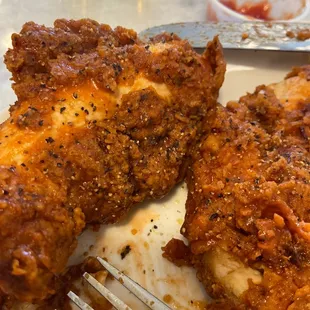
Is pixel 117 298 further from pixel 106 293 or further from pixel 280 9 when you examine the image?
pixel 280 9

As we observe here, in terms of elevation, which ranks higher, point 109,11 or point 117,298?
point 109,11

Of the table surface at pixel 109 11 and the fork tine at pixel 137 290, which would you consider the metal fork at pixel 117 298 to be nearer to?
the fork tine at pixel 137 290

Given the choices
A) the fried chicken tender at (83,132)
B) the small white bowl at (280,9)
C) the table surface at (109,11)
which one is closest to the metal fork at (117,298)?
the fried chicken tender at (83,132)

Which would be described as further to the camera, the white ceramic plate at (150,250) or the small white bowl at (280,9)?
the small white bowl at (280,9)

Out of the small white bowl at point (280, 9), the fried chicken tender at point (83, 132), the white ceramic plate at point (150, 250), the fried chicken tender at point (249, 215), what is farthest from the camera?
the small white bowl at point (280, 9)

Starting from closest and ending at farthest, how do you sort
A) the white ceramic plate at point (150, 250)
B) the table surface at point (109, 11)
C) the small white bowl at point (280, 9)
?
the white ceramic plate at point (150, 250), the small white bowl at point (280, 9), the table surface at point (109, 11)

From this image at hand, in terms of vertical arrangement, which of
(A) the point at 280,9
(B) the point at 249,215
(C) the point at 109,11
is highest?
(A) the point at 280,9

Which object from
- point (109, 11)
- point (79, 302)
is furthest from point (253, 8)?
point (79, 302)
